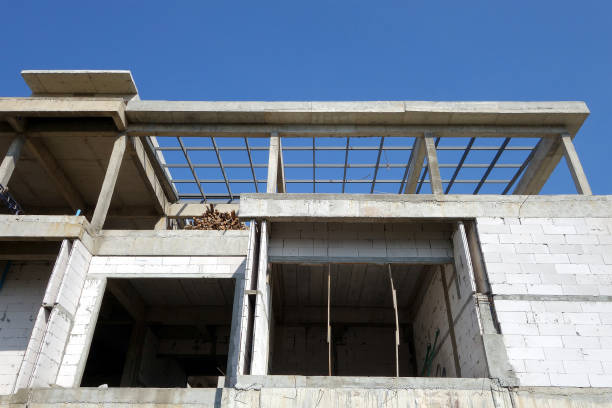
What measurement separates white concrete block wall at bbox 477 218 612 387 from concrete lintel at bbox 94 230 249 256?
5752mm

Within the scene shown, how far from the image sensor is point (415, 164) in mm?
14242

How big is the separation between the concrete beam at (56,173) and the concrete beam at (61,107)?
1.22m

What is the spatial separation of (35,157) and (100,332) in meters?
6.41

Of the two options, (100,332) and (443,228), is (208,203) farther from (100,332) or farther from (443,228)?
(443,228)

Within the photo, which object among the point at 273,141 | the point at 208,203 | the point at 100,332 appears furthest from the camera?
the point at 208,203

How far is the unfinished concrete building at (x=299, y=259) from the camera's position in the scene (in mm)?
8516

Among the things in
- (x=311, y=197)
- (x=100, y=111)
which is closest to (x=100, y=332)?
(x=100, y=111)

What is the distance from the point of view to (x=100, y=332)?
16266 millimetres

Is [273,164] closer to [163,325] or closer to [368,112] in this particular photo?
[368,112]

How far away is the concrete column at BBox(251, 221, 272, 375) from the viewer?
8562 mm

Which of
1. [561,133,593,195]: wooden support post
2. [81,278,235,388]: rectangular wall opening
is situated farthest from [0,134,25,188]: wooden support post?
[561,133,593,195]: wooden support post

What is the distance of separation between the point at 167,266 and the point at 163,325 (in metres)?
4.89

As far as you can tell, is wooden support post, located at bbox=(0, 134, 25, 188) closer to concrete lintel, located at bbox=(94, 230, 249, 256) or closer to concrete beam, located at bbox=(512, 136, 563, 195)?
concrete lintel, located at bbox=(94, 230, 249, 256)

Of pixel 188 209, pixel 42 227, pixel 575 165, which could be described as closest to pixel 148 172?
pixel 188 209
